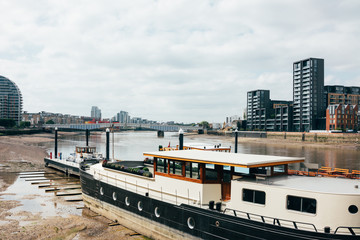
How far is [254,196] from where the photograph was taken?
11.4m

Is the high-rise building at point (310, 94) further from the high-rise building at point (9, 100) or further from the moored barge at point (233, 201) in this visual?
the high-rise building at point (9, 100)

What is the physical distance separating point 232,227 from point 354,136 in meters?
87.9

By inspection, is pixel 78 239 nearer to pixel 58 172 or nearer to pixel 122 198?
pixel 122 198

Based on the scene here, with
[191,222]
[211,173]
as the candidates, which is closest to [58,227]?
[191,222]

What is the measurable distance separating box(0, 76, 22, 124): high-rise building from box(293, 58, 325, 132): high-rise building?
6552 inches

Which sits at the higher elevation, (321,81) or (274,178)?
(321,81)

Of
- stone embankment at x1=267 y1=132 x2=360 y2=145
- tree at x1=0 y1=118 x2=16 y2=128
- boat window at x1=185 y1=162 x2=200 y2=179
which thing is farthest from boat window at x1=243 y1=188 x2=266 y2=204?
tree at x1=0 y1=118 x2=16 y2=128

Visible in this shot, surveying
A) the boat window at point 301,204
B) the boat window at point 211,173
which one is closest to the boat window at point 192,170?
the boat window at point 211,173

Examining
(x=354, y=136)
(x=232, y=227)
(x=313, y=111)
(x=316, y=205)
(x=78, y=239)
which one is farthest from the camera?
(x=313, y=111)

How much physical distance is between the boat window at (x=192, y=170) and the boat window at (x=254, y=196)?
8.02ft

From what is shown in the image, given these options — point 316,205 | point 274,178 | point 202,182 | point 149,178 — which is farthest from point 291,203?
point 149,178

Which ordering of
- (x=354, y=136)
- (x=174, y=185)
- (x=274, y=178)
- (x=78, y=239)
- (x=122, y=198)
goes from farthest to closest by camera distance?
(x=354, y=136) → (x=122, y=198) → (x=78, y=239) → (x=174, y=185) → (x=274, y=178)

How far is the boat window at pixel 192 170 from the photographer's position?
43.7 ft

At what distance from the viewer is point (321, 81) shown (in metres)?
114
